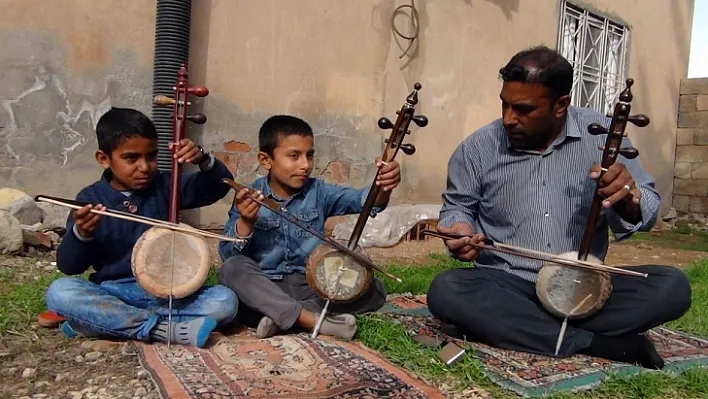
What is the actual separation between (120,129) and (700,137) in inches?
398

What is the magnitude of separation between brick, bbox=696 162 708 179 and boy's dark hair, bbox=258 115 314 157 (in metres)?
9.32

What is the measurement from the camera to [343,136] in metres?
6.38

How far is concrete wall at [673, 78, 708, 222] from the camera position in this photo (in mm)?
10531

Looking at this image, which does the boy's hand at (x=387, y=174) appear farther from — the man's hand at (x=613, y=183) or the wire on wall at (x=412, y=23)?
the wire on wall at (x=412, y=23)

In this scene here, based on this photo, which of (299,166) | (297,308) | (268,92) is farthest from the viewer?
(268,92)

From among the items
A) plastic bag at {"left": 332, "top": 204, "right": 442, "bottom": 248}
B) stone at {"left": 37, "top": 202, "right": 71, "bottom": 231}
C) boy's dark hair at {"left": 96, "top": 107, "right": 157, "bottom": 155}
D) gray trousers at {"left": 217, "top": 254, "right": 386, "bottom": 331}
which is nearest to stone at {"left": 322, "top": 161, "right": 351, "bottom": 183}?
plastic bag at {"left": 332, "top": 204, "right": 442, "bottom": 248}

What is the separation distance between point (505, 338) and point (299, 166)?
47.4 inches

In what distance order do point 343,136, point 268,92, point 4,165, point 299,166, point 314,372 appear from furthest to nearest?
point 343,136 < point 268,92 < point 4,165 < point 299,166 < point 314,372

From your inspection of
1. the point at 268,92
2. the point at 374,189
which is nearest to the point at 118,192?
the point at 374,189

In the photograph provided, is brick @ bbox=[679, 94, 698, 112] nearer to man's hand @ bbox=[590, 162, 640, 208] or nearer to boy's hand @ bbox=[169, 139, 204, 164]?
man's hand @ bbox=[590, 162, 640, 208]

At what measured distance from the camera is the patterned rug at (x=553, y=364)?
2.46 meters

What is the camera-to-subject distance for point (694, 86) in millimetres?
10594

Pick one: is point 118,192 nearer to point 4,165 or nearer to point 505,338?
point 505,338

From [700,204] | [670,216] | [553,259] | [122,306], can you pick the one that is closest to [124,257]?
[122,306]
